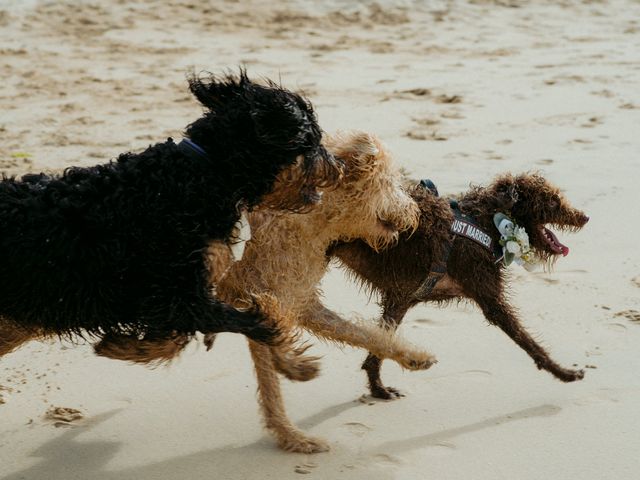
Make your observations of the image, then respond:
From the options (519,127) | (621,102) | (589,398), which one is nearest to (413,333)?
(589,398)

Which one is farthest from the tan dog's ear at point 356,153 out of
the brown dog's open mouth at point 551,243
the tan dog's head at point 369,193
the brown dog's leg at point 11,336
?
the brown dog's leg at point 11,336

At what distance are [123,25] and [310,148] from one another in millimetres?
7609

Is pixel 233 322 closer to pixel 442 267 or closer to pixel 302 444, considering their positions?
pixel 302 444

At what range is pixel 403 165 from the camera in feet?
22.4

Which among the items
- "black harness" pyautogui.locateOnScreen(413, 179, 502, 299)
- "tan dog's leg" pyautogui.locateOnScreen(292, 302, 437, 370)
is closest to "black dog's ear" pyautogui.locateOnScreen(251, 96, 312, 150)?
"tan dog's leg" pyautogui.locateOnScreen(292, 302, 437, 370)

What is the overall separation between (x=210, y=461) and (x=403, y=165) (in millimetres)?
3421

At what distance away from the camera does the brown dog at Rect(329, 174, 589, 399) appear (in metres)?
4.35

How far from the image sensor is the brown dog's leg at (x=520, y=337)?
436cm

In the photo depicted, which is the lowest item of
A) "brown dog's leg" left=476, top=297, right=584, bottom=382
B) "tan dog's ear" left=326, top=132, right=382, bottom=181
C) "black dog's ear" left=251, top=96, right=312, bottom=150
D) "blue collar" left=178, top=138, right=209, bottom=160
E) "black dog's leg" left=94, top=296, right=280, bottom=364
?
"brown dog's leg" left=476, top=297, right=584, bottom=382

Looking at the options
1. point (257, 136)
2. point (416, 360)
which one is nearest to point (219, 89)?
point (257, 136)

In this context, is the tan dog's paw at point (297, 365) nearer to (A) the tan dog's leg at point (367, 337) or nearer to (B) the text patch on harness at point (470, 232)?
(A) the tan dog's leg at point (367, 337)

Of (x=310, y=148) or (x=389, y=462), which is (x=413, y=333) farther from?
(x=310, y=148)

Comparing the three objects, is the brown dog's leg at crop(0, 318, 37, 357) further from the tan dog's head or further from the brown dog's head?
the brown dog's head

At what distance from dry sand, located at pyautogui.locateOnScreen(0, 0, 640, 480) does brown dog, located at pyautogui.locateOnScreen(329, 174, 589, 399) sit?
0.93ft
